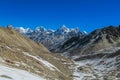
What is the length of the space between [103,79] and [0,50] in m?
22.4

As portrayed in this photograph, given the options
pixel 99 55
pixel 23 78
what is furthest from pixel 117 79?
pixel 99 55

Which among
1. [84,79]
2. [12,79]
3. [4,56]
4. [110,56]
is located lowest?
[12,79]

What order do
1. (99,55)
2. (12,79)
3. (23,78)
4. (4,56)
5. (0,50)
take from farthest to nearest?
(99,55)
(0,50)
(4,56)
(23,78)
(12,79)

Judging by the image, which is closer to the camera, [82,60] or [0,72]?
[0,72]

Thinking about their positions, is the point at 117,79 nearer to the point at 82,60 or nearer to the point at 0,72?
the point at 0,72

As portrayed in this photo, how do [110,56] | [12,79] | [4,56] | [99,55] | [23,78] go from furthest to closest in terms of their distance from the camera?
[99,55] < [110,56] < [4,56] < [23,78] < [12,79]

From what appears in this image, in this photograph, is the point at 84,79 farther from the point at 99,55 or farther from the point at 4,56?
the point at 99,55

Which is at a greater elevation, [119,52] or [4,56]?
[119,52]

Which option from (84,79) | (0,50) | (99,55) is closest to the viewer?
(0,50)

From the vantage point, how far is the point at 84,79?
161ft

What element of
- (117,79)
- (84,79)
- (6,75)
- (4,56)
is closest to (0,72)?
(6,75)

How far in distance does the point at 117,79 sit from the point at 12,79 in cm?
3230

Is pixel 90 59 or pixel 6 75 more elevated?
pixel 90 59

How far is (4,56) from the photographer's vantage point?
3334 centimetres
